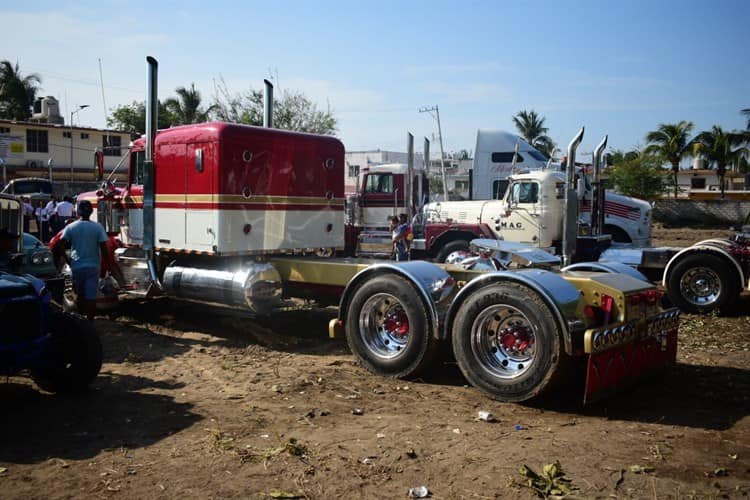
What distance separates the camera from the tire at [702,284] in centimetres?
1116

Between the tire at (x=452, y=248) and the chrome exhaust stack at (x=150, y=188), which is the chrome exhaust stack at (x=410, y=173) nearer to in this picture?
the tire at (x=452, y=248)

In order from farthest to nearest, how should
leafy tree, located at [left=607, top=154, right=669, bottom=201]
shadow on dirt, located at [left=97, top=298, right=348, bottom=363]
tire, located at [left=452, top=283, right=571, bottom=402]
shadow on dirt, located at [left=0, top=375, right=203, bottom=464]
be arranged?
leafy tree, located at [left=607, top=154, right=669, bottom=201]
shadow on dirt, located at [left=97, top=298, right=348, bottom=363]
tire, located at [left=452, top=283, right=571, bottom=402]
shadow on dirt, located at [left=0, top=375, right=203, bottom=464]

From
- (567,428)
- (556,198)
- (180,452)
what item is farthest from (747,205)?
(180,452)

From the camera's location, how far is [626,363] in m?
6.27

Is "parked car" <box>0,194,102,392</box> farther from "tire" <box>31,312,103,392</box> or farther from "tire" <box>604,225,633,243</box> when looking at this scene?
"tire" <box>604,225,633,243</box>

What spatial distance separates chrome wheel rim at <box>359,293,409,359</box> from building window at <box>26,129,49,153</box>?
118 feet

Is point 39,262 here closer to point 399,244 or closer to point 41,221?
point 399,244

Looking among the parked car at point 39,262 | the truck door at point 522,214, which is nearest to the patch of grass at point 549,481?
the parked car at point 39,262

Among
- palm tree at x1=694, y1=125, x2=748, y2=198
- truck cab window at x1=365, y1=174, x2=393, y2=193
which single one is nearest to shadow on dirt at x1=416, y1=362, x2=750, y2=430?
Answer: truck cab window at x1=365, y1=174, x2=393, y2=193

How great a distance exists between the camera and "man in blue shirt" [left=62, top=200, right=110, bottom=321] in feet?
28.8

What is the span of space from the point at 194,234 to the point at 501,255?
4.27 m

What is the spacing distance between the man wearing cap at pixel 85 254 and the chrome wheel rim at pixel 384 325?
384 cm

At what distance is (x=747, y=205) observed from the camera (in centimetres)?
3444

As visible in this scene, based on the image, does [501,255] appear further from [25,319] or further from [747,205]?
[747,205]
